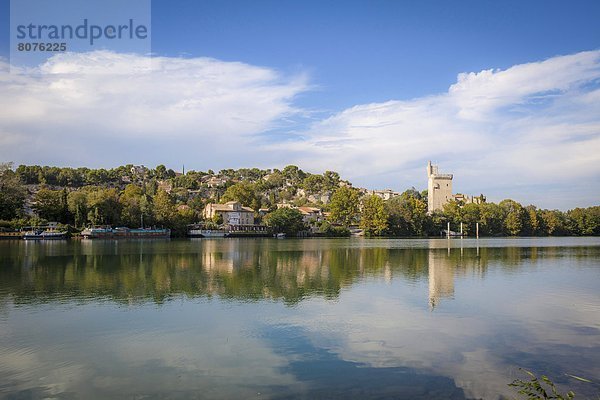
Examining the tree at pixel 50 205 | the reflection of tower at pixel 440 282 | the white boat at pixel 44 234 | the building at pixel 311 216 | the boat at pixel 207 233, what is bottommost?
the boat at pixel 207 233

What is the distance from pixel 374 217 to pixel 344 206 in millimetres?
9857

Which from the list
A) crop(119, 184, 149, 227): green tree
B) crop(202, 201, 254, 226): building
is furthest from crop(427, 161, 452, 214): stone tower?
crop(119, 184, 149, 227): green tree

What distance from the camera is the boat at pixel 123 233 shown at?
79000 millimetres

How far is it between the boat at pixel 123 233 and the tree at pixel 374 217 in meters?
43.4

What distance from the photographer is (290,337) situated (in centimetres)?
1207

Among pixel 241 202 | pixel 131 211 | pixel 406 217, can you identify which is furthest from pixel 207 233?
pixel 406 217

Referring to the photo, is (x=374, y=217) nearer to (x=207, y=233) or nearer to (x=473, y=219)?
(x=473, y=219)

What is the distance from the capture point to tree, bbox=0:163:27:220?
7521 cm

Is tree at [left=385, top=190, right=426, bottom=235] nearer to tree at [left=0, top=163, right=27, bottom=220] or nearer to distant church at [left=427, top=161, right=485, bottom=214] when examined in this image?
distant church at [left=427, top=161, right=485, bottom=214]

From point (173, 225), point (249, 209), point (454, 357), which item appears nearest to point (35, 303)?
point (454, 357)

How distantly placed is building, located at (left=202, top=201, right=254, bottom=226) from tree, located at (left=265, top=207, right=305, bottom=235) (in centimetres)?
907

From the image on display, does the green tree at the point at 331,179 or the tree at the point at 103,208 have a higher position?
the green tree at the point at 331,179

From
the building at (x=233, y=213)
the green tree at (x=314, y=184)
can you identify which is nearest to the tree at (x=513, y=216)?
the green tree at (x=314, y=184)

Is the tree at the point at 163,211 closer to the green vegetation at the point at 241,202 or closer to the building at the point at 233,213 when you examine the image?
the green vegetation at the point at 241,202
